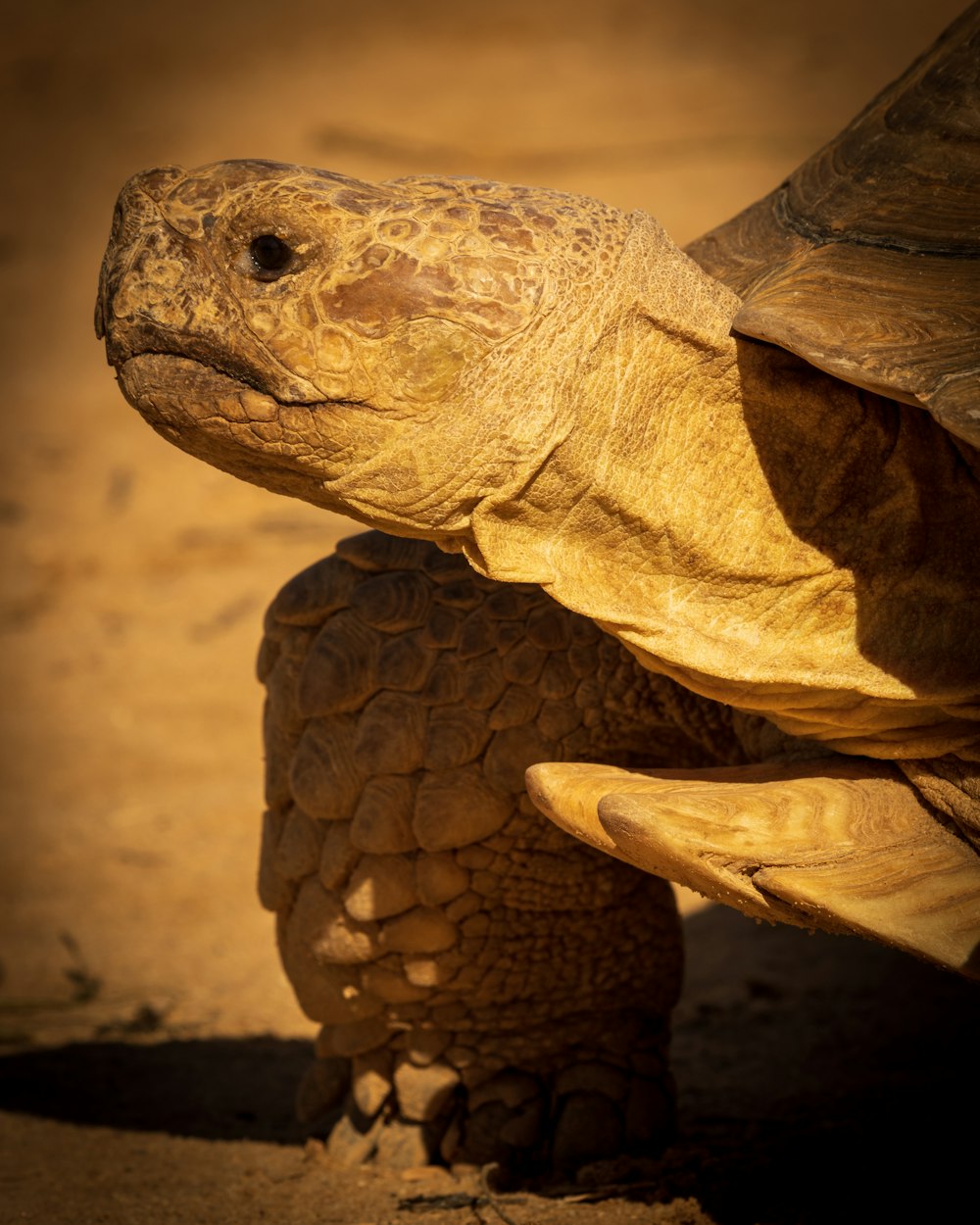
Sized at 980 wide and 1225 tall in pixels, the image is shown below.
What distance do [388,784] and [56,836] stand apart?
9.83ft

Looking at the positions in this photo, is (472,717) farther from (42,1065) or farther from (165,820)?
(165,820)

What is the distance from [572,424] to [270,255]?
422 mm

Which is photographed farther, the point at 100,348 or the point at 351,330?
the point at 100,348

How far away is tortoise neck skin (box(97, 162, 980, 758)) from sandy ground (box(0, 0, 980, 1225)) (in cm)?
101

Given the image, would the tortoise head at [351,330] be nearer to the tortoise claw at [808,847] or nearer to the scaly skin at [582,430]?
the scaly skin at [582,430]

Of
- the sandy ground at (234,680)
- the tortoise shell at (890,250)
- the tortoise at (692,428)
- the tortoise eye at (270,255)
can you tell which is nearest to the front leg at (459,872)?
the sandy ground at (234,680)

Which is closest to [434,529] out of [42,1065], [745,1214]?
[745,1214]

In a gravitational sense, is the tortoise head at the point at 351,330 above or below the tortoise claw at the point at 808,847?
above

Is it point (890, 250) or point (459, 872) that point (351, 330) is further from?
point (459, 872)

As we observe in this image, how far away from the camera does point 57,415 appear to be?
8.59m

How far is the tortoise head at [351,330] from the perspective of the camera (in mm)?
1645

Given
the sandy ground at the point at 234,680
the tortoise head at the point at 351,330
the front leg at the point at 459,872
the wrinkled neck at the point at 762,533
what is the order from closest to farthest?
the tortoise head at the point at 351,330, the wrinkled neck at the point at 762,533, the front leg at the point at 459,872, the sandy ground at the point at 234,680

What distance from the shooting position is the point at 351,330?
164cm

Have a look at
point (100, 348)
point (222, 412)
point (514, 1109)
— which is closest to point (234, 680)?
point (514, 1109)
